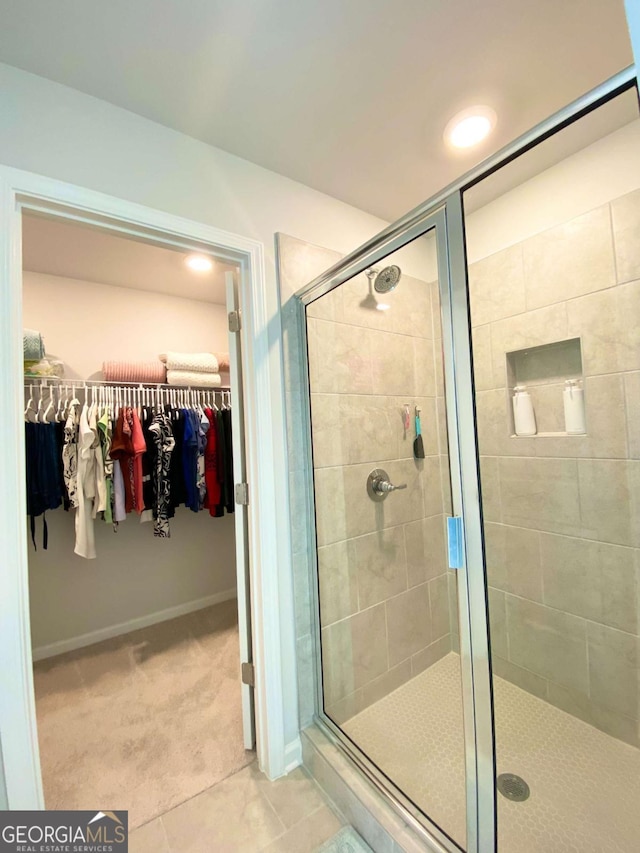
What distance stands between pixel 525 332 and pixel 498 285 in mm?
275

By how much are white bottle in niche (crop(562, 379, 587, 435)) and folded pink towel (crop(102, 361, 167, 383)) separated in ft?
8.19

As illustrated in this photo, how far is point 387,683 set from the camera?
5.49 feet

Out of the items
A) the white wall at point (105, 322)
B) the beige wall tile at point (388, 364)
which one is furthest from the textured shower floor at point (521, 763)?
the white wall at point (105, 322)

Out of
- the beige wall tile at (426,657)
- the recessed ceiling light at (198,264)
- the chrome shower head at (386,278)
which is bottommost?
the beige wall tile at (426,657)

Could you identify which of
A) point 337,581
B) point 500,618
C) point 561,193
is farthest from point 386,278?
point 500,618

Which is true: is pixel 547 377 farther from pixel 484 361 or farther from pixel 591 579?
pixel 591 579

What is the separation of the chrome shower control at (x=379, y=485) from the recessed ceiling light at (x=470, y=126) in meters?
1.40

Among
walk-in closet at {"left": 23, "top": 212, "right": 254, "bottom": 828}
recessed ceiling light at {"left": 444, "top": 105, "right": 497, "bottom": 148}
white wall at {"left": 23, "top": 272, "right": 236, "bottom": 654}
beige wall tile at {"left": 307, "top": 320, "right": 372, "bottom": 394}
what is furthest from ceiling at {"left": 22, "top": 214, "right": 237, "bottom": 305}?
recessed ceiling light at {"left": 444, "top": 105, "right": 497, "bottom": 148}

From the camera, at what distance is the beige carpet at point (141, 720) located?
55.1 inches

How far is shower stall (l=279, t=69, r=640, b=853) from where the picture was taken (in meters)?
1.22

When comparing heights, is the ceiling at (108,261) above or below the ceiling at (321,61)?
above

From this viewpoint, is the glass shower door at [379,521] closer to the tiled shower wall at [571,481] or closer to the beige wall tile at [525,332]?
the tiled shower wall at [571,481]

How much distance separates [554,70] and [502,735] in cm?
236

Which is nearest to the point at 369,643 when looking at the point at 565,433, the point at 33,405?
the point at 565,433
